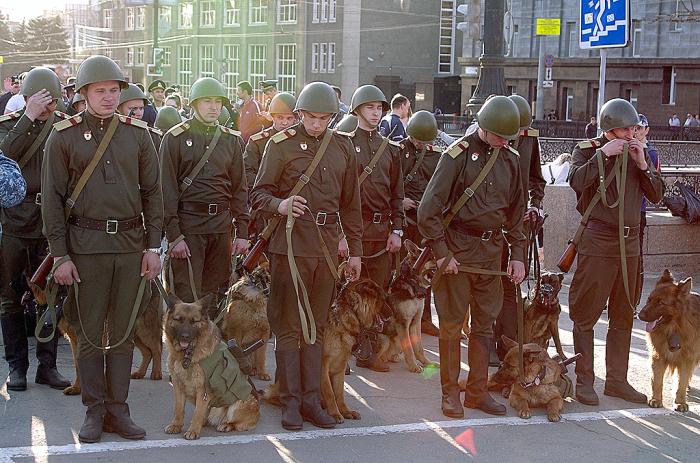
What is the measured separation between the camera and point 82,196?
21.0 ft

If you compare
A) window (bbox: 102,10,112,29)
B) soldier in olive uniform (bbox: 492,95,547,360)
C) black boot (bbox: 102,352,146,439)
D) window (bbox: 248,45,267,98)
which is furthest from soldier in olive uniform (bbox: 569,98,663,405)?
window (bbox: 102,10,112,29)

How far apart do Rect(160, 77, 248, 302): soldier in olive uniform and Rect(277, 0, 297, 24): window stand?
61731mm

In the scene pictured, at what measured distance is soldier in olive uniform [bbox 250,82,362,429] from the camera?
23.1 feet

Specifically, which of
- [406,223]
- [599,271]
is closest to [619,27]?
[406,223]

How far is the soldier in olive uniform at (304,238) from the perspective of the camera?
704 cm

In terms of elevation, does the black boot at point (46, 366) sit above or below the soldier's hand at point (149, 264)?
below

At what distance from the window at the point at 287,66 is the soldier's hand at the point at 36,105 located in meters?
61.2

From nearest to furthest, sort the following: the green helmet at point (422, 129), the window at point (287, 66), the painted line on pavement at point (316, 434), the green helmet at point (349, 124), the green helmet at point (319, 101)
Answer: the painted line on pavement at point (316, 434) < the green helmet at point (319, 101) < the green helmet at point (349, 124) < the green helmet at point (422, 129) < the window at point (287, 66)

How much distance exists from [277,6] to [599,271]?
211 feet

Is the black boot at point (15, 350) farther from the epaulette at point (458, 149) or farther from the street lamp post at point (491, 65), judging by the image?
the street lamp post at point (491, 65)

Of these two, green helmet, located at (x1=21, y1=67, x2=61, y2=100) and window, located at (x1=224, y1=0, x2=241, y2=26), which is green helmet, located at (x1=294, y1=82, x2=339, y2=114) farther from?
window, located at (x1=224, y1=0, x2=241, y2=26)

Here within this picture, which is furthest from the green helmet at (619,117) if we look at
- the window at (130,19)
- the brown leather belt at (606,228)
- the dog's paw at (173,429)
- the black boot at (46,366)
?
the window at (130,19)

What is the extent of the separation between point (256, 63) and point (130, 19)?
2616cm

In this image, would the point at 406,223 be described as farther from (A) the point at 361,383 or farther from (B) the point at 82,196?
(B) the point at 82,196
